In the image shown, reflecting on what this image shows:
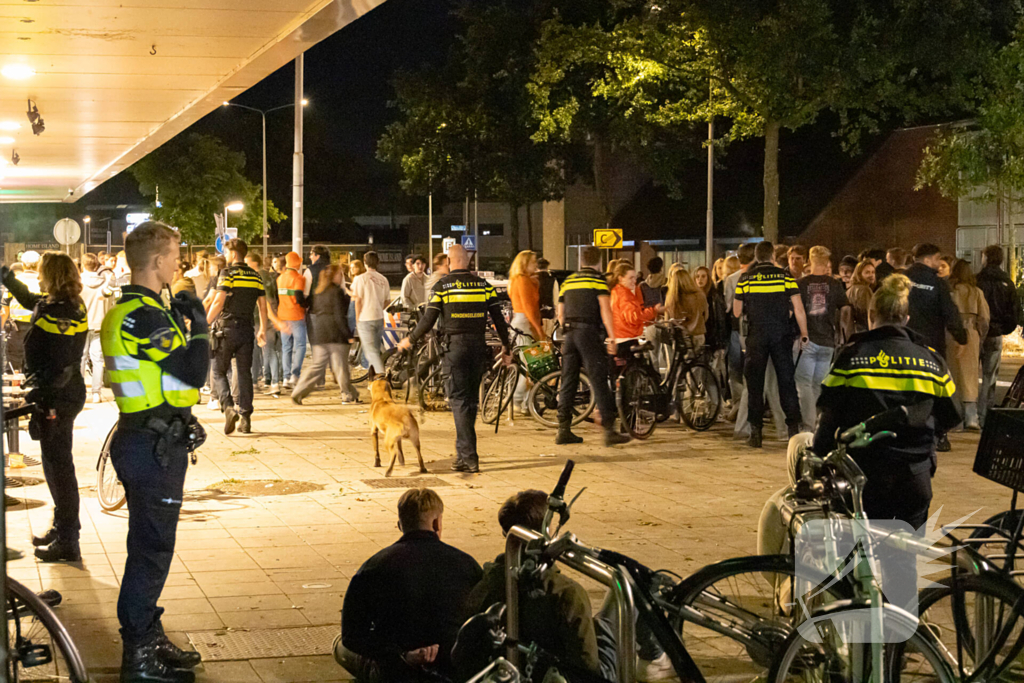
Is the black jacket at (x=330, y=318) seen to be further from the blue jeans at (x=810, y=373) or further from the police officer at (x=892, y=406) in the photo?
the police officer at (x=892, y=406)

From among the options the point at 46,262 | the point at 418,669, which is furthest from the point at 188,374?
the point at 46,262

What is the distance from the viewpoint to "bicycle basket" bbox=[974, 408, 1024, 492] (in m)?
5.38

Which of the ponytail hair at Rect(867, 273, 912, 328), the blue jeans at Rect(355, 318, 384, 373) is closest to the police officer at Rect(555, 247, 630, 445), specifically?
the blue jeans at Rect(355, 318, 384, 373)

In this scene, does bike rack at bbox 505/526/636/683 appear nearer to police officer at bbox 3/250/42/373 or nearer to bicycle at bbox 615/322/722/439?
bicycle at bbox 615/322/722/439

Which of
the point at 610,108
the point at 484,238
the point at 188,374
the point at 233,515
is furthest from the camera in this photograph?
the point at 484,238

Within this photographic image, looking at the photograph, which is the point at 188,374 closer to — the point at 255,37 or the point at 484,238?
the point at 255,37

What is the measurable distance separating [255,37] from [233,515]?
347 cm

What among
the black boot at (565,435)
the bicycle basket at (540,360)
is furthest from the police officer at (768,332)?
the bicycle basket at (540,360)

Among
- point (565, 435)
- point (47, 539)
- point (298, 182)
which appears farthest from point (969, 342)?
point (298, 182)

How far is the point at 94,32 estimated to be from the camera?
8680 mm

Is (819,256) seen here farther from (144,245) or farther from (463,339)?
(144,245)

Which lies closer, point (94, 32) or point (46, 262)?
point (46, 262)

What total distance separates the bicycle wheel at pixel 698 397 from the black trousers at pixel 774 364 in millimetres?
1073

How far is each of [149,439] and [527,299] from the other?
898 cm
